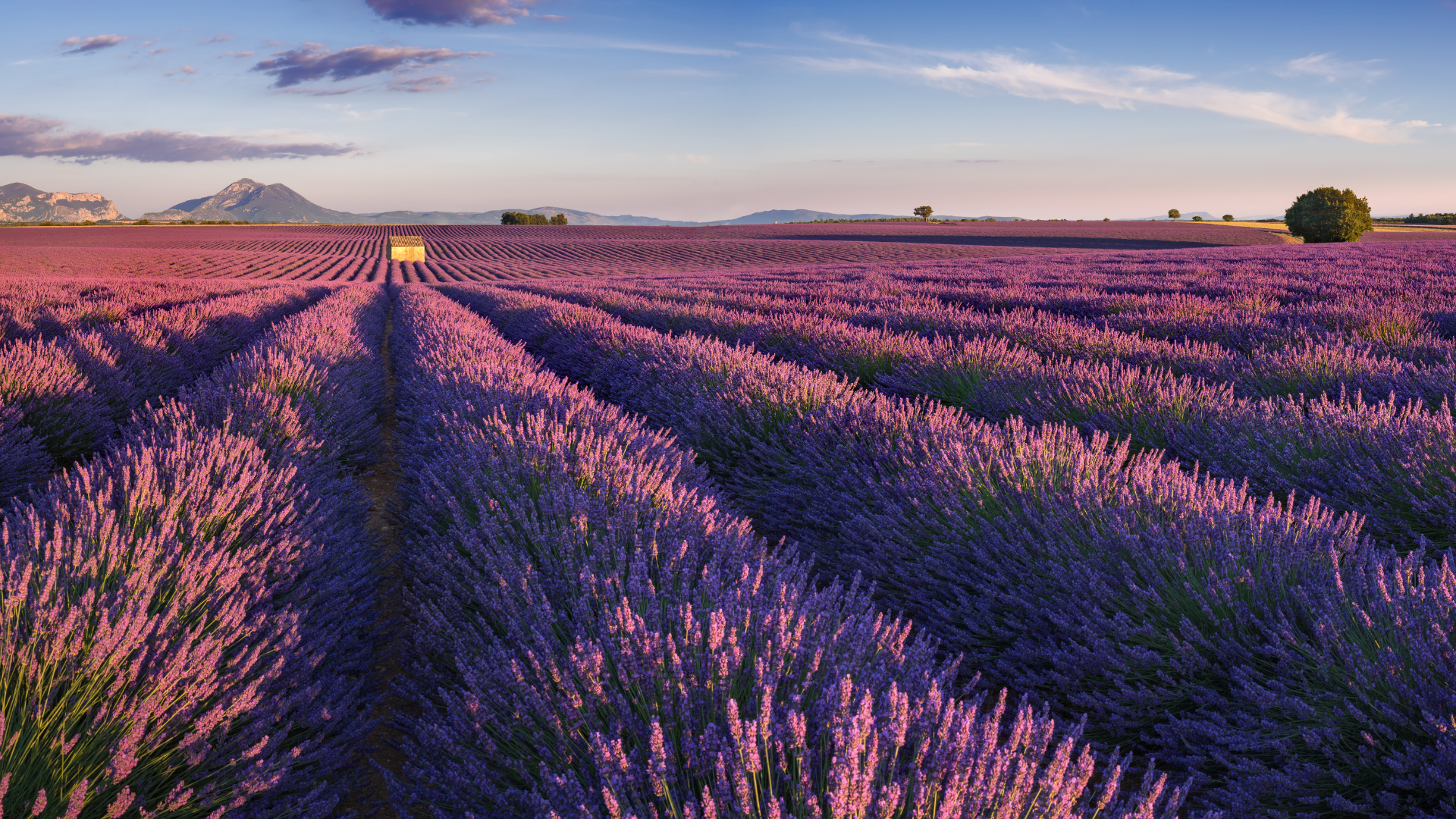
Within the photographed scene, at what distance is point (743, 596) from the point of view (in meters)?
1.55

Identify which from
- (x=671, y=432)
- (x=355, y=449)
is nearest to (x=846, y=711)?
(x=671, y=432)

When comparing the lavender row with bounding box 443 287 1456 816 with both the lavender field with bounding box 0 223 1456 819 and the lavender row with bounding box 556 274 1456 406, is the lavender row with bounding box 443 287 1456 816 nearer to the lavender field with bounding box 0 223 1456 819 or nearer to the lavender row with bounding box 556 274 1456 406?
the lavender field with bounding box 0 223 1456 819

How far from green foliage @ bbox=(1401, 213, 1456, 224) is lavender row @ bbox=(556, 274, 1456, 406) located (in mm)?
69248

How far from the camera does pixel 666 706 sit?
1269 mm

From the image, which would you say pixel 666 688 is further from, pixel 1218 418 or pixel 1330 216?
pixel 1330 216

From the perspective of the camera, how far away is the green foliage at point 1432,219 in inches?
2139

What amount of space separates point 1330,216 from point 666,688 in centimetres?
4627

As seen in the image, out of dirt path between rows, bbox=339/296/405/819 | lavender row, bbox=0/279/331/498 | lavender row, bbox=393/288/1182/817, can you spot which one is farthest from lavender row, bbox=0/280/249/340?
lavender row, bbox=393/288/1182/817

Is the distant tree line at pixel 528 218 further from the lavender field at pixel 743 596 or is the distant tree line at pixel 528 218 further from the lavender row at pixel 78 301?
the lavender field at pixel 743 596

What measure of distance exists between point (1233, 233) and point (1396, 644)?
165 feet

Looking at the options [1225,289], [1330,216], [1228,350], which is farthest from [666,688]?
[1330,216]

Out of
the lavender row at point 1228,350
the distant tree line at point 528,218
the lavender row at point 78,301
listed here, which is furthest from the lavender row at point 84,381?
the distant tree line at point 528,218

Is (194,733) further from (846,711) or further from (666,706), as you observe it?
(846,711)

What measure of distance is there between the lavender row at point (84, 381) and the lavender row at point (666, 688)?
304 cm
